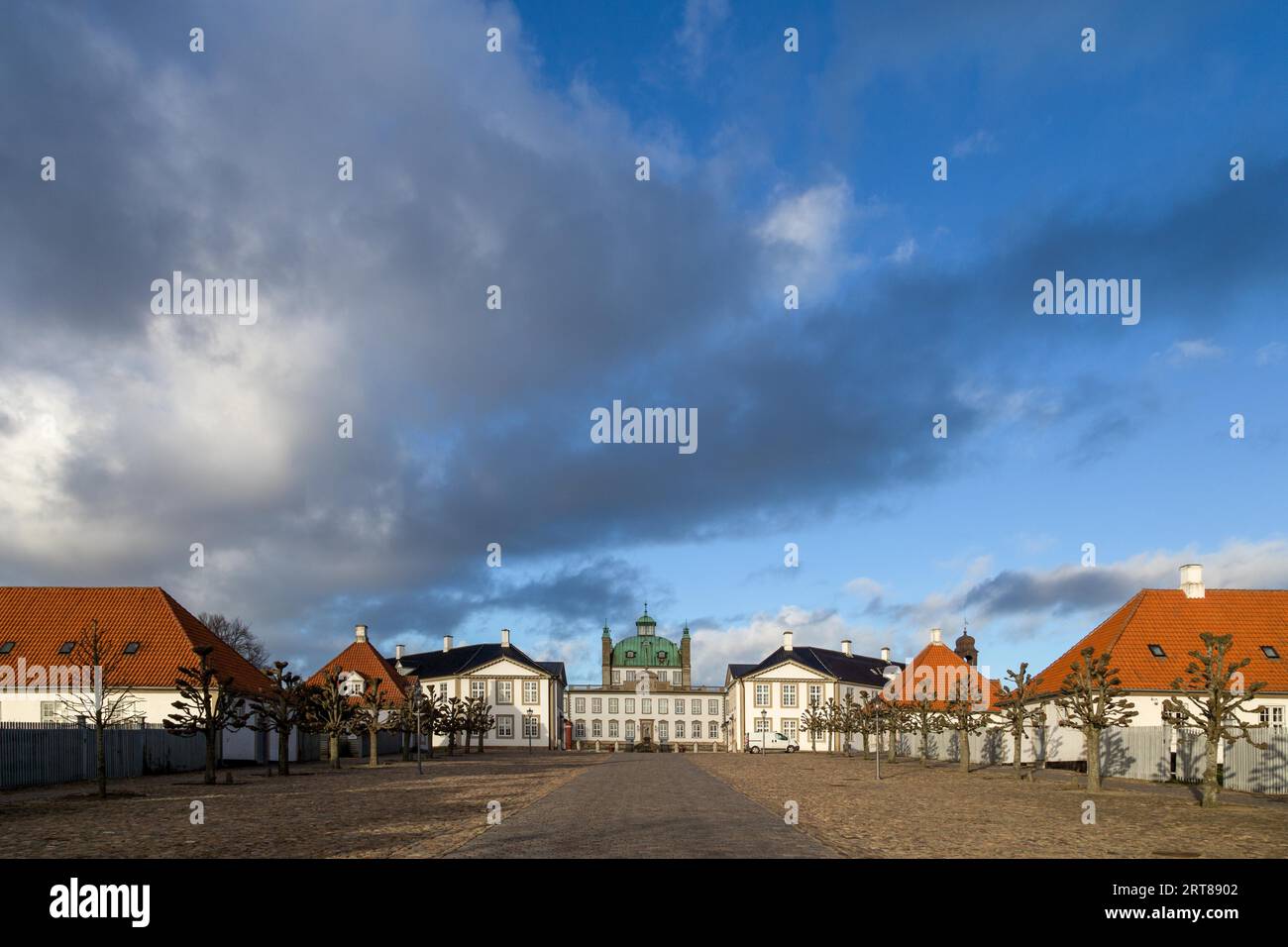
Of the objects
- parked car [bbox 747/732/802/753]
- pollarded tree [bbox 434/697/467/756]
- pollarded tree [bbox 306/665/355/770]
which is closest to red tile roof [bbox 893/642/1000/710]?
parked car [bbox 747/732/802/753]

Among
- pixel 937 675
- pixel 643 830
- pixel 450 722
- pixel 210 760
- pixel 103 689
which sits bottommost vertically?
pixel 450 722

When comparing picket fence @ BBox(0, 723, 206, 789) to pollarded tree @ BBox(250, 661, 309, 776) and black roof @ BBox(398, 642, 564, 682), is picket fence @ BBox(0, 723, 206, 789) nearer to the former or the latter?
Answer: pollarded tree @ BBox(250, 661, 309, 776)

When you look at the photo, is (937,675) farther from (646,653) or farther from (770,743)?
(646,653)

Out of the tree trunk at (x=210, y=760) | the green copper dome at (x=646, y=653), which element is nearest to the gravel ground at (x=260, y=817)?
the tree trunk at (x=210, y=760)

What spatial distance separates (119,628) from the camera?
197ft

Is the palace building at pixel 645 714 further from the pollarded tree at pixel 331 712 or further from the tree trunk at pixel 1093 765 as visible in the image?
the tree trunk at pixel 1093 765

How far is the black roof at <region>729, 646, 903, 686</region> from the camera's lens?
12619cm

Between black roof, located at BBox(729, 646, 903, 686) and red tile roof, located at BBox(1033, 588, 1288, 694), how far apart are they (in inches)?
2548

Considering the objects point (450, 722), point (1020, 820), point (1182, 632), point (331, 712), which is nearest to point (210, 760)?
point (331, 712)

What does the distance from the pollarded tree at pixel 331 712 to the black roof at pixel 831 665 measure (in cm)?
7327

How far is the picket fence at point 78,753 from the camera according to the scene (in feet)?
128

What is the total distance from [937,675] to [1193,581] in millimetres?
37732
